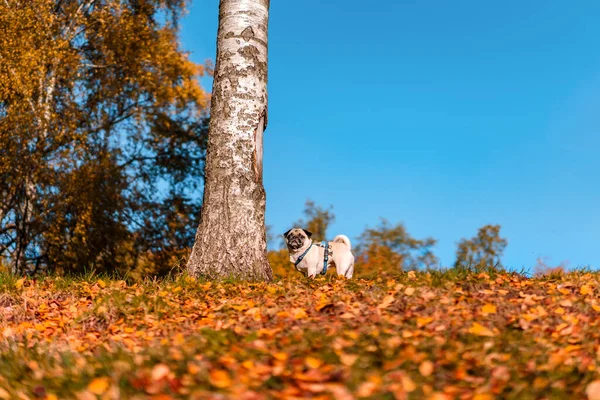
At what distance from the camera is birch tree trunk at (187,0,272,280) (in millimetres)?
9195

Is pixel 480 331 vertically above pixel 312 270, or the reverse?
pixel 312 270

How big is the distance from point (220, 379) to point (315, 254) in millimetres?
5498

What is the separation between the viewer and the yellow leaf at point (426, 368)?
4266mm

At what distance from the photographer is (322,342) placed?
4.83 m

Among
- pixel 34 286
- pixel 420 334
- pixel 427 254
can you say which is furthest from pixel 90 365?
pixel 427 254

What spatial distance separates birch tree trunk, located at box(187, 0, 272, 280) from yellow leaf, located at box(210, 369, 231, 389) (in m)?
4.77

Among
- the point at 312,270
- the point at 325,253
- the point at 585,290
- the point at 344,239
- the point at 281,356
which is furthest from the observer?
the point at 344,239

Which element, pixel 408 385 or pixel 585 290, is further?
pixel 585 290

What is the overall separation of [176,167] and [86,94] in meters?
4.02

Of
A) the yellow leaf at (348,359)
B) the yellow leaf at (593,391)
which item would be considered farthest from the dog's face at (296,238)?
the yellow leaf at (593,391)

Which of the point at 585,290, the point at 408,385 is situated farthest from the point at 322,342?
the point at 585,290

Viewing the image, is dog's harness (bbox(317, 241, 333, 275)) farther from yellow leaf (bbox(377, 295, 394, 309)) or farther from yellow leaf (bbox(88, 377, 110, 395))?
yellow leaf (bbox(88, 377, 110, 395))

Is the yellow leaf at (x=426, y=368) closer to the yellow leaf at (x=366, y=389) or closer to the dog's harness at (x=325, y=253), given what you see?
the yellow leaf at (x=366, y=389)

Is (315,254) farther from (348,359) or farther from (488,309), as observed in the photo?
(348,359)
